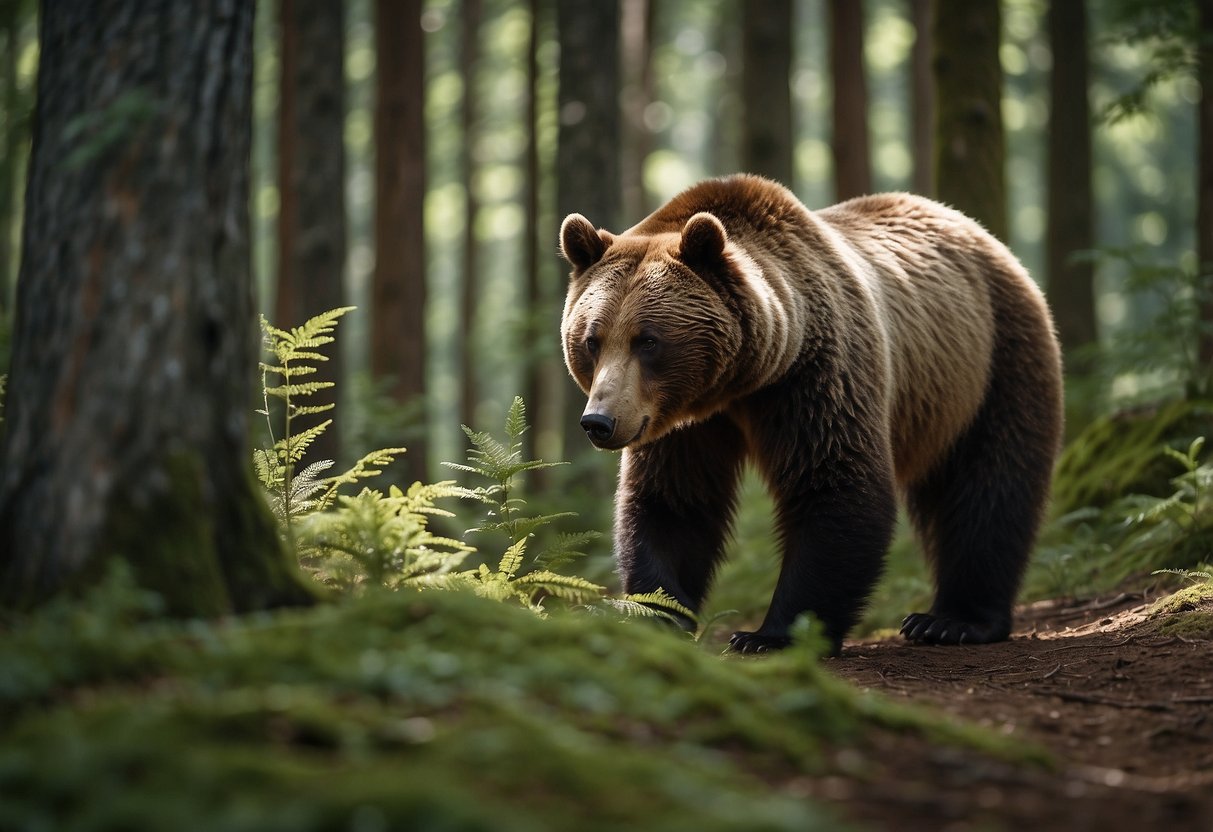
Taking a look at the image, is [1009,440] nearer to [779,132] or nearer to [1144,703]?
[1144,703]

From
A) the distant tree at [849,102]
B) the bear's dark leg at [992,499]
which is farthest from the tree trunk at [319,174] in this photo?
the distant tree at [849,102]

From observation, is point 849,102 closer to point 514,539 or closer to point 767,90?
point 767,90

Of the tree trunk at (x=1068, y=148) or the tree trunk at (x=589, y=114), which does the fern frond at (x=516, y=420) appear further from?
the tree trunk at (x=1068, y=148)

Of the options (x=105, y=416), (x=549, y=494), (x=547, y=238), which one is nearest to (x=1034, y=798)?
(x=105, y=416)

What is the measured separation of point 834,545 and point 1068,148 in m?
10.4

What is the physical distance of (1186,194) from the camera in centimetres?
3550

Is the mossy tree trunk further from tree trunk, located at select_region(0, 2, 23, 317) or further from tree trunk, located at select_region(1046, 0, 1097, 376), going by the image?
tree trunk, located at select_region(1046, 0, 1097, 376)

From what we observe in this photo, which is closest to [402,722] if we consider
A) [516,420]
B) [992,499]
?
[516,420]

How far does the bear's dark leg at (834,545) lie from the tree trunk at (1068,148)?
9.20m

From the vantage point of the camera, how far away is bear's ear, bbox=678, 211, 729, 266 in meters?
6.09

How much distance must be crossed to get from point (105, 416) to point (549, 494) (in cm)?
1065

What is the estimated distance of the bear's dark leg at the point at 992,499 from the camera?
287 inches

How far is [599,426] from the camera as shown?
5.66 meters

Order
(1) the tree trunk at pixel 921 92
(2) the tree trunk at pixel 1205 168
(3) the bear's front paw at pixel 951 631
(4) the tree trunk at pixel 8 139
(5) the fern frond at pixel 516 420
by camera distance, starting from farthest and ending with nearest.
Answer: (1) the tree trunk at pixel 921 92 → (2) the tree trunk at pixel 1205 168 → (4) the tree trunk at pixel 8 139 → (3) the bear's front paw at pixel 951 631 → (5) the fern frond at pixel 516 420
